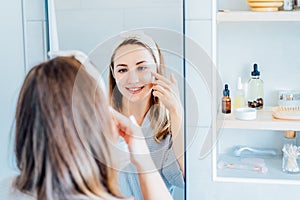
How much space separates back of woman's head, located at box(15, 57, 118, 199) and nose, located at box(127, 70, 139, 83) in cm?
41

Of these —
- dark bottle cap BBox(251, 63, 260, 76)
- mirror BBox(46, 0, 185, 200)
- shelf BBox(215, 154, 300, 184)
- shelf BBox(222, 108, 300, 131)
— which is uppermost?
mirror BBox(46, 0, 185, 200)

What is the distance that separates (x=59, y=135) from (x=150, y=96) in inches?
21.2

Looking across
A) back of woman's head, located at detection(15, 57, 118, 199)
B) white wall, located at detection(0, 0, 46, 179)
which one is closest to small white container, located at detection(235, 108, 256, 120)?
white wall, located at detection(0, 0, 46, 179)

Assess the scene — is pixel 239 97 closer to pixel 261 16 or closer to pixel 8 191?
pixel 261 16

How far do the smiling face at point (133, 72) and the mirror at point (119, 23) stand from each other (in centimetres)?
10

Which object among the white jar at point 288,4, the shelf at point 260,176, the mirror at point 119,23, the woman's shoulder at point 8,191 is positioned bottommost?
the shelf at point 260,176

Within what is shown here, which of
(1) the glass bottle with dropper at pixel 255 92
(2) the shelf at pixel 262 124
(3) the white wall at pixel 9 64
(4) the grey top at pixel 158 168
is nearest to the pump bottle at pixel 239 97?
(1) the glass bottle with dropper at pixel 255 92

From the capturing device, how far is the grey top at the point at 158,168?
117 centimetres

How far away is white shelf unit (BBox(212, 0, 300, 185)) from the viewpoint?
1.52 metres

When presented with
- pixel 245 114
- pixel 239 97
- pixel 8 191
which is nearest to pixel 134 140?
pixel 8 191

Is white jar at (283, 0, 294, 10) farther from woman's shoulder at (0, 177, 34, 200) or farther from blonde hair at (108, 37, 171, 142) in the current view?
woman's shoulder at (0, 177, 34, 200)

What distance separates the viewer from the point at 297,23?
176cm

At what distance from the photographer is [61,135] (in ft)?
2.91

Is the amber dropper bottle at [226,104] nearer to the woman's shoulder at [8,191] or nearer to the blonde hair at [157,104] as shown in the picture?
the blonde hair at [157,104]
